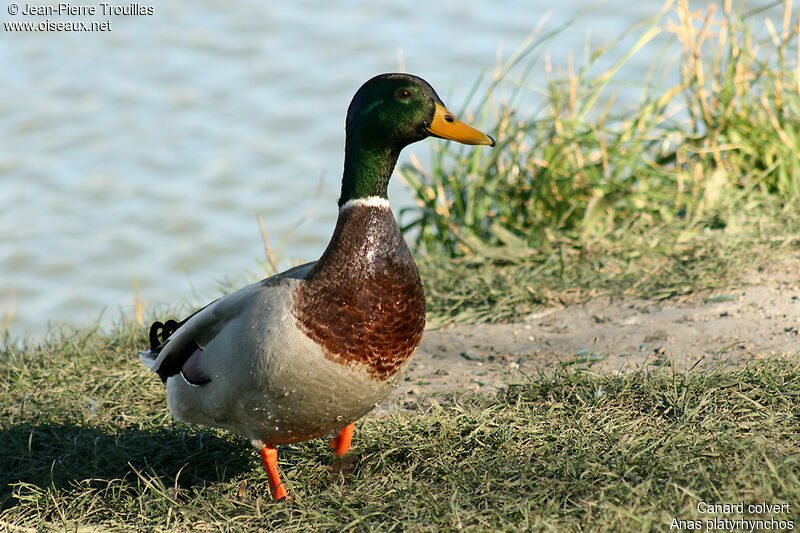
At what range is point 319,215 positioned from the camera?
705cm

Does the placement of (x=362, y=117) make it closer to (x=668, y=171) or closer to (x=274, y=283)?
(x=274, y=283)

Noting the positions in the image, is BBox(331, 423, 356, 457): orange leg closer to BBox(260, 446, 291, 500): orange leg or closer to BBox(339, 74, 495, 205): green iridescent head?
Result: BBox(260, 446, 291, 500): orange leg

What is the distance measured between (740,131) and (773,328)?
1796 millimetres

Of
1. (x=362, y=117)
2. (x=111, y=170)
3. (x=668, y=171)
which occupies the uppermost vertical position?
(x=362, y=117)

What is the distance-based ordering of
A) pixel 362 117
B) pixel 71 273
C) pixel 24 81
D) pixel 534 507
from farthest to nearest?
1. pixel 24 81
2. pixel 71 273
3. pixel 362 117
4. pixel 534 507

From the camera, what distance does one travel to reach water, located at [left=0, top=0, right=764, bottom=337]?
262 inches

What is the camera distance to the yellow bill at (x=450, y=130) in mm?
2705

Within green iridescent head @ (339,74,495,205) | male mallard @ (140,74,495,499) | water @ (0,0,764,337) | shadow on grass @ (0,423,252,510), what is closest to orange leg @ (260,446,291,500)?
male mallard @ (140,74,495,499)

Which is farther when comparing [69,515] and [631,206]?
[631,206]

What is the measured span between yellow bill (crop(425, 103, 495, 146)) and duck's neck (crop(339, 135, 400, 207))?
0.15 m

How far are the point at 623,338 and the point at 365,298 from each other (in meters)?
1.36

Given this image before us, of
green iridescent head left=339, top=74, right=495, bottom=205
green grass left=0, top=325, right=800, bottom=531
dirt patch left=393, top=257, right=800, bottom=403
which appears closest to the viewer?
green grass left=0, top=325, right=800, bottom=531

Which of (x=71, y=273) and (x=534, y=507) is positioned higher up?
(x=534, y=507)

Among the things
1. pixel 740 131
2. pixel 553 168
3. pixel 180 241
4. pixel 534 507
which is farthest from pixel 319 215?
Result: pixel 534 507
